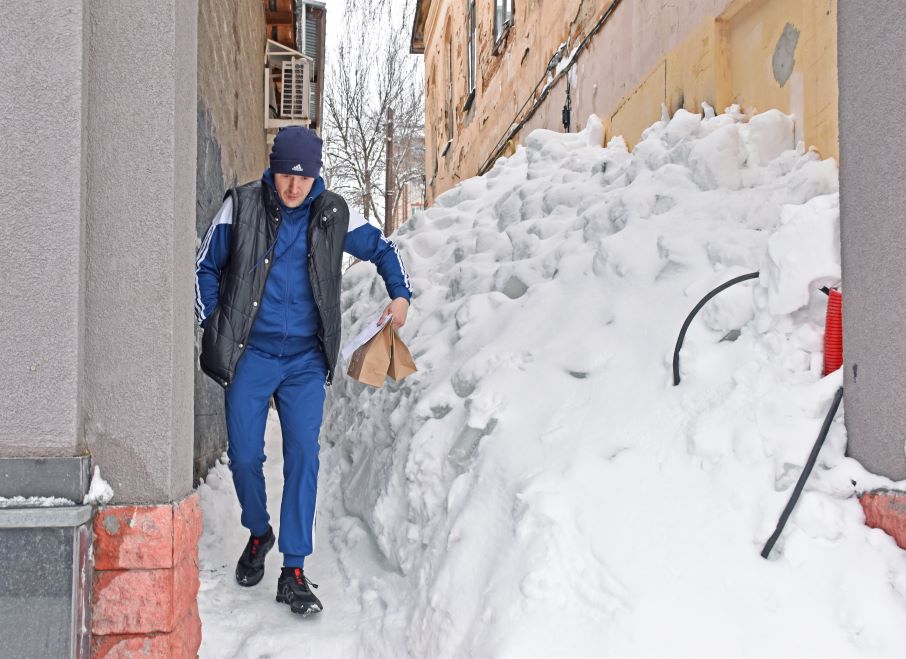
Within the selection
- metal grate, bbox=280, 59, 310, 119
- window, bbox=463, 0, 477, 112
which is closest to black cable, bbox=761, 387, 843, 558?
metal grate, bbox=280, 59, 310, 119

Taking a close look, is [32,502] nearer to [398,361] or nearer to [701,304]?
[398,361]

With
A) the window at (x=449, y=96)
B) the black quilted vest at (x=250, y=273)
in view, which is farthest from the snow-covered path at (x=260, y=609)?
the window at (x=449, y=96)

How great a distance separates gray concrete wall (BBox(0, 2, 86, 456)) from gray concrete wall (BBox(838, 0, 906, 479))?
2.11m

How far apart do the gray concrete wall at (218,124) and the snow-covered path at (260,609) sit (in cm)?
45

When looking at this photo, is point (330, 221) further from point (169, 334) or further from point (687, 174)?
point (687, 174)

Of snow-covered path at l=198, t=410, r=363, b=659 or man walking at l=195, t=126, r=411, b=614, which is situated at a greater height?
man walking at l=195, t=126, r=411, b=614

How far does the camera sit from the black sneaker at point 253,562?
128 inches

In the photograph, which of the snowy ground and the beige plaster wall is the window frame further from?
the snowy ground

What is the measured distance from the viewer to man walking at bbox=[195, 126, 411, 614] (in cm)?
296

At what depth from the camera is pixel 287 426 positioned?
10.1 feet

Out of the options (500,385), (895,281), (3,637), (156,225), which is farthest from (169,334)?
(895,281)

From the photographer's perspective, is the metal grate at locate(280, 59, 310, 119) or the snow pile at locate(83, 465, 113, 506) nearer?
the snow pile at locate(83, 465, 113, 506)

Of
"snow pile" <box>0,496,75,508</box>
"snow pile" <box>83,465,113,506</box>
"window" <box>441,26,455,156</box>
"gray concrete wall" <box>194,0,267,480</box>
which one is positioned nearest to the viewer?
"snow pile" <box>0,496,75,508</box>

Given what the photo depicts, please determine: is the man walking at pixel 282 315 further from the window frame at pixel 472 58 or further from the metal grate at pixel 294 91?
the window frame at pixel 472 58
